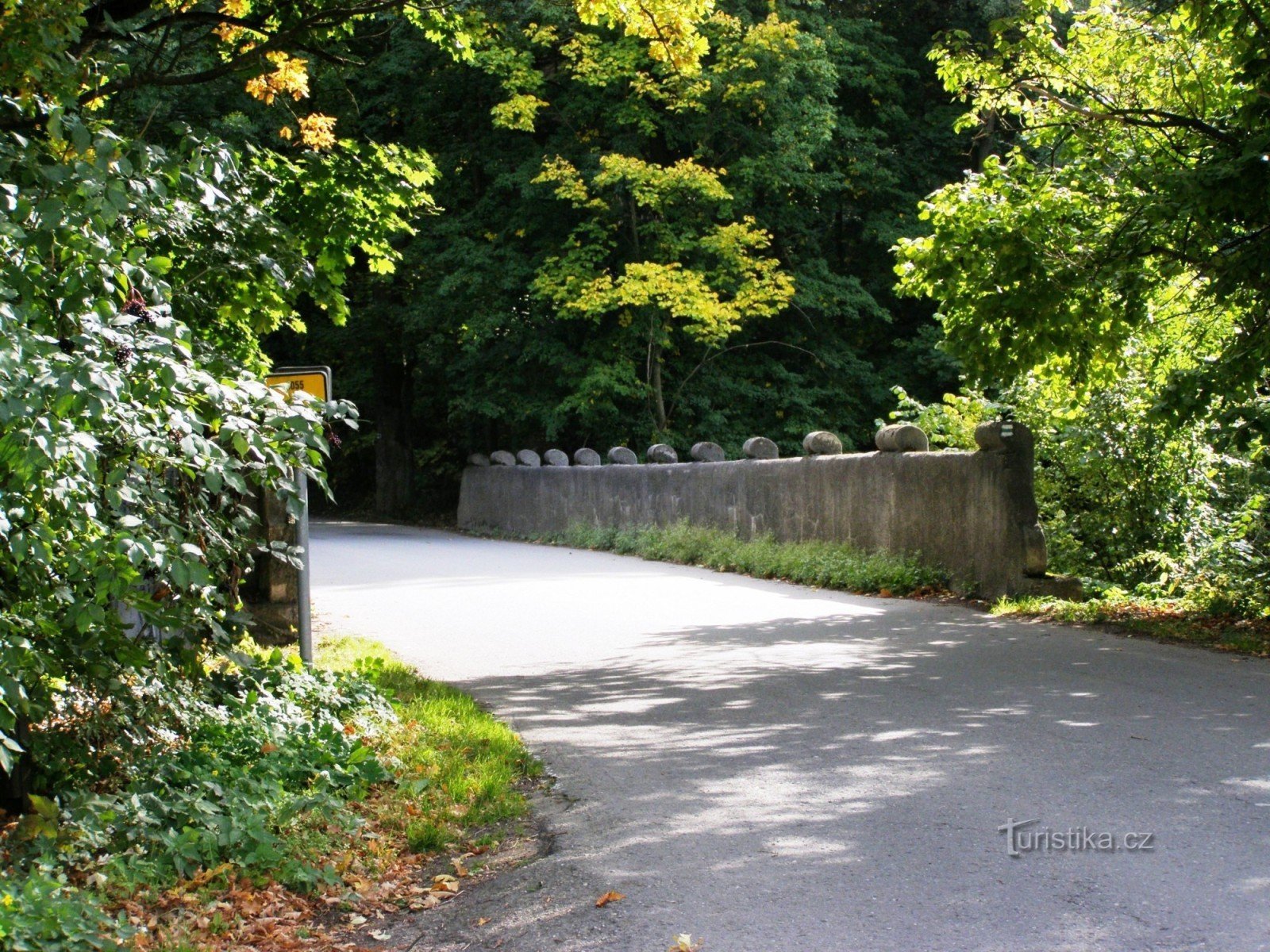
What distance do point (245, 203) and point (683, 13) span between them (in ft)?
17.9

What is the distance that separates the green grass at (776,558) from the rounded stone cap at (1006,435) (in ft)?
5.42

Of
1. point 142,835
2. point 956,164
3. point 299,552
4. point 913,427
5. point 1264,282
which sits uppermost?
point 956,164

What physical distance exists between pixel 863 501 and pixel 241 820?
1109 centimetres

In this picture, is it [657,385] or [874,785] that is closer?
[874,785]

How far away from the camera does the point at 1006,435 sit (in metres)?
12.6

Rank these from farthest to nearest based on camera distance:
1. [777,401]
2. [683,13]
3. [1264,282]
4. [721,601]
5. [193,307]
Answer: [777,401], [721,601], [683,13], [1264,282], [193,307]

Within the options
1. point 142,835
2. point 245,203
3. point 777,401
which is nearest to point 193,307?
point 245,203

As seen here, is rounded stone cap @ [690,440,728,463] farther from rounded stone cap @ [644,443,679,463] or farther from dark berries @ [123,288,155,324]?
dark berries @ [123,288,155,324]

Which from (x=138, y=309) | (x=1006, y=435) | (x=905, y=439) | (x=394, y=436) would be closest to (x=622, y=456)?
(x=905, y=439)

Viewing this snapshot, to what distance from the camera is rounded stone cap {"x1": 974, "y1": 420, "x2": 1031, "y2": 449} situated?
41.2ft

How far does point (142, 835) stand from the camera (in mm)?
4926

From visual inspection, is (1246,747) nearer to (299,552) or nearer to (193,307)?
(299,552)

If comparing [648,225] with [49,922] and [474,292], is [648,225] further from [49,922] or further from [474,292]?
[49,922]

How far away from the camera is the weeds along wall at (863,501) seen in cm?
1255
